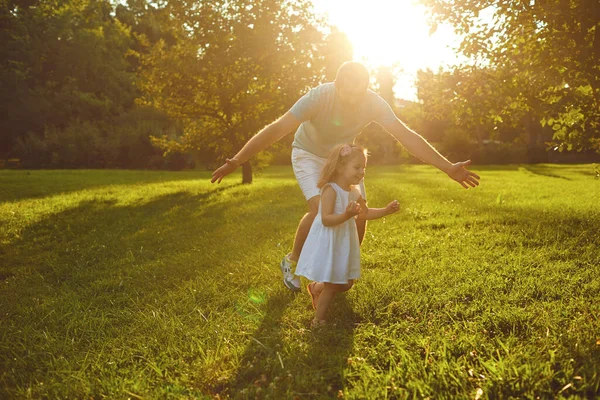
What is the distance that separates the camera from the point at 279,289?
441 centimetres

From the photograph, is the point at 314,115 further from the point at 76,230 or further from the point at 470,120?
the point at 76,230

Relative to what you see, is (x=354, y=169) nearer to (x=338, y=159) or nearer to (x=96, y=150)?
(x=338, y=159)

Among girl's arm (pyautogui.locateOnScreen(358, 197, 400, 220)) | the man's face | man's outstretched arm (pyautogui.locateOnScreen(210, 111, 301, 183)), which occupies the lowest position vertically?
girl's arm (pyautogui.locateOnScreen(358, 197, 400, 220))

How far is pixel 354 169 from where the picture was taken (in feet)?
11.5

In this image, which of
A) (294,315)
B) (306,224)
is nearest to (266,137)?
(306,224)

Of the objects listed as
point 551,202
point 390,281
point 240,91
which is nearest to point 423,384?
point 390,281

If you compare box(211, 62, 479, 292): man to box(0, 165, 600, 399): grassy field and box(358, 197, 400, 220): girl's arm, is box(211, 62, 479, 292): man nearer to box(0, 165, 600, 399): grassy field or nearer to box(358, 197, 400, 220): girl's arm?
box(358, 197, 400, 220): girl's arm

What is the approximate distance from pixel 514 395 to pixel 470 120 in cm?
663

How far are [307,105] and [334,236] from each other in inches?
46.8

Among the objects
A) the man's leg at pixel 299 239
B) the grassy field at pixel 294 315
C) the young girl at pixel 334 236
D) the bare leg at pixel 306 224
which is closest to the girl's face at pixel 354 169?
the young girl at pixel 334 236

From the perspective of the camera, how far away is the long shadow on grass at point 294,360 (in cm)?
260

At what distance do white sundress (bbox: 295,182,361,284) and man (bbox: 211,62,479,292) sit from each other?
2.00 ft

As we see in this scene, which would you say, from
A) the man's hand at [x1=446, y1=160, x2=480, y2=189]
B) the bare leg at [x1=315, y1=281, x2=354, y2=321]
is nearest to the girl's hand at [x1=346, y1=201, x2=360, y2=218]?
the bare leg at [x1=315, y1=281, x2=354, y2=321]

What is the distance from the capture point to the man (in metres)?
3.71
